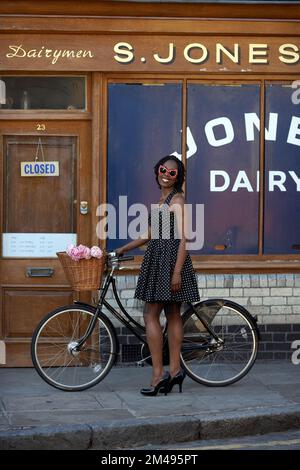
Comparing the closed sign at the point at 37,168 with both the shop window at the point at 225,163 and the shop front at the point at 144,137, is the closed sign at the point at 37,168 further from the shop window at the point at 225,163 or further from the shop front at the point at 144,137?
the shop window at the point at 225,163

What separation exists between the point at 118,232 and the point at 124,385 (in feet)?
5.65

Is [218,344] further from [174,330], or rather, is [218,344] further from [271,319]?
[271,319]

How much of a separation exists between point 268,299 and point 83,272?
8.50ft

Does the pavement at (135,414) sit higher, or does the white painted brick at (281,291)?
the white painted brick at (281,291)

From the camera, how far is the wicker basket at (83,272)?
26.5ft

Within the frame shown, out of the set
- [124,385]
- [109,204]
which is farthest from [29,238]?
[124,385]

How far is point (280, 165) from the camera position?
9.99m

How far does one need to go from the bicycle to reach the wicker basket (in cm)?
24

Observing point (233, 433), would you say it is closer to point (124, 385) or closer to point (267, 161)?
point (124, 385)

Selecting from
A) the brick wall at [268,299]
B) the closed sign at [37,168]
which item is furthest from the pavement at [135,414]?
the closed sign at [37,168]

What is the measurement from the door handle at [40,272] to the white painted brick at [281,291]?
228 centimetres

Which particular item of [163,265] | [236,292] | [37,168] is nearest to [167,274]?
[163,265]

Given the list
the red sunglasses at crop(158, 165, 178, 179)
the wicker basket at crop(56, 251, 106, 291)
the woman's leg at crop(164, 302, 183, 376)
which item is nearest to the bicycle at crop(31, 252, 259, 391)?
the woman's leg at crop(164, 302, 183, 376)

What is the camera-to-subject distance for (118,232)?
979cm
